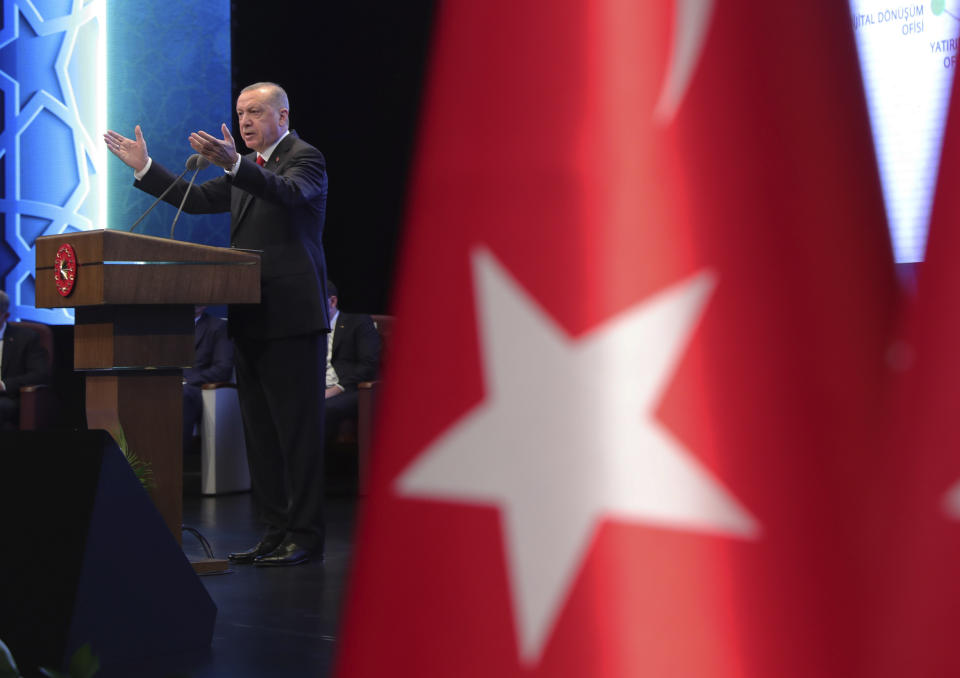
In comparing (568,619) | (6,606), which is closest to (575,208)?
(568,619)

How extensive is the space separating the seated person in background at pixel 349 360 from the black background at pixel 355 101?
646 mm

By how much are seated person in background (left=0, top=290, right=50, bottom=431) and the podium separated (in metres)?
3.12

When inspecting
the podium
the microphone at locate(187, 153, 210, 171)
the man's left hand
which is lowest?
the podium

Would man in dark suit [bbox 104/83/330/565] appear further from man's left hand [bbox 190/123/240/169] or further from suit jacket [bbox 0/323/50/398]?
suit jacket [bbox 0/323/50/398]

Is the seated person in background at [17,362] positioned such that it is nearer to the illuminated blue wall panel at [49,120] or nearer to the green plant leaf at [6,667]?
the illuminated blue wall panel at [49,120]

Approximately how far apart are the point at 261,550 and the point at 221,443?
259 cm

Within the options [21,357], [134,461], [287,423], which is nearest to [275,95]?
[287,423]

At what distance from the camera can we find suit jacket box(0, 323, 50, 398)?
226 inches

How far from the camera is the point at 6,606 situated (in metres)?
1.88

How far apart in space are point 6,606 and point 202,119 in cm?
557

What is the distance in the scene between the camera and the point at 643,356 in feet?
1.59

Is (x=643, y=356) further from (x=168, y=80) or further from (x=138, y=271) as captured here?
(x=168, y=80)

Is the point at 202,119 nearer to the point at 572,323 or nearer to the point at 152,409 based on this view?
the point at 152,409

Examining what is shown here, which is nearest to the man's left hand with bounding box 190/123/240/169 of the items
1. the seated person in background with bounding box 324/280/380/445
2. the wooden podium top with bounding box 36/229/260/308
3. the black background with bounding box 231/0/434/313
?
the wooden podium top with bounding box 36/229/260/308
